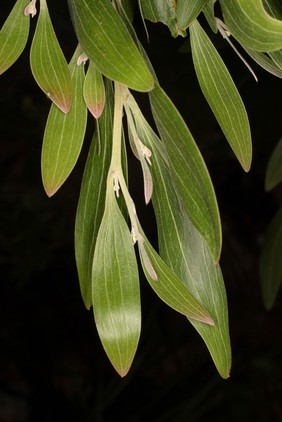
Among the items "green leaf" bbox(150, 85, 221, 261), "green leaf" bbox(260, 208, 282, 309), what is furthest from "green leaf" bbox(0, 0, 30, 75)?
"green leaf" bbox(260, 208, 282, 309)

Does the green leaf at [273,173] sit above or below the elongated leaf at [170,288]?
below

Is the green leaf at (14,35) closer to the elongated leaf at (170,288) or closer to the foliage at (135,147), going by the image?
the foliage at (135,147)

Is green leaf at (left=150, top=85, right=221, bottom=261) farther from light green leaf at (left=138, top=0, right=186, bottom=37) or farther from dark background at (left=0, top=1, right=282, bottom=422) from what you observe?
dark background at (left=0, top=1, right=282, bottom=422)

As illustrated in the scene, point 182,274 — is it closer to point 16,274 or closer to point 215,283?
point 215,283

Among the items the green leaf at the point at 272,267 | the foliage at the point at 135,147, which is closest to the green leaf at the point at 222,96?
the foliage at the point at 135,147

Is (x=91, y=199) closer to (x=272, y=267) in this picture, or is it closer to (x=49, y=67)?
(x=49, y=67)
